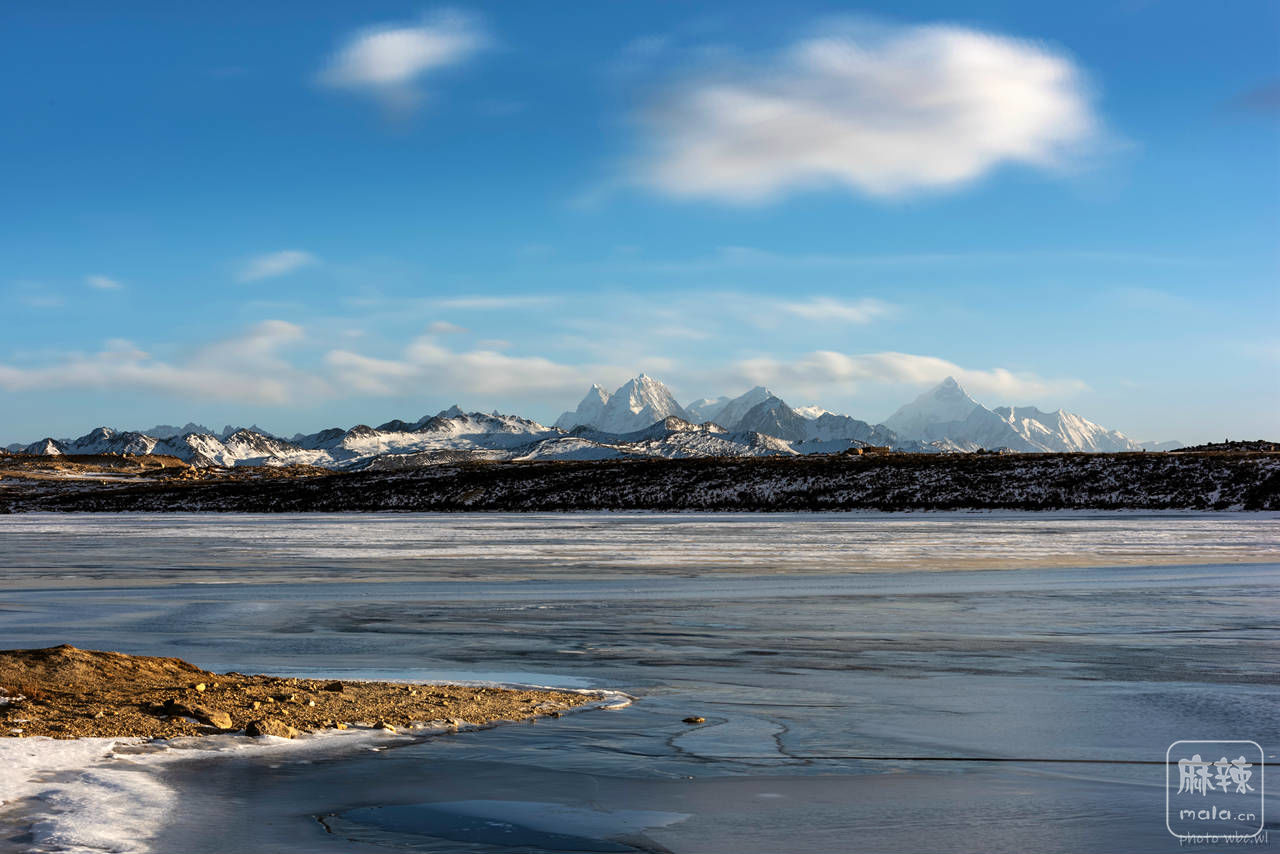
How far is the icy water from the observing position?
5.86 m

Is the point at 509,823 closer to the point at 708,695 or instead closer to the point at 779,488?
the point at 708,695

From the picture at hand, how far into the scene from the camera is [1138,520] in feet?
151

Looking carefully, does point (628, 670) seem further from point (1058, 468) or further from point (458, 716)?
point (1058, 468)

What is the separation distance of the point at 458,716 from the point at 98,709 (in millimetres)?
2838

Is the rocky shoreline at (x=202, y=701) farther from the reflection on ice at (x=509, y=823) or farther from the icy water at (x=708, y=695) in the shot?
the reflection on ice at (x=509, y=823)

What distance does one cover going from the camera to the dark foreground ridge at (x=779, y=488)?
63.4 metres

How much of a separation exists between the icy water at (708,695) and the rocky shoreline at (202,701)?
1.70 ft
